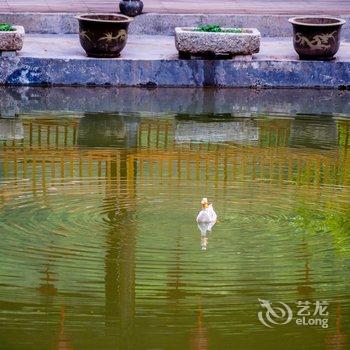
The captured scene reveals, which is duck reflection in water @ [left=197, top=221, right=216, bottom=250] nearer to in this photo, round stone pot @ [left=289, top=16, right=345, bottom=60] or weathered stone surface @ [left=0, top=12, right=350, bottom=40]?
round stone pot @ [left=289, top=16, right=345, bottom=60]

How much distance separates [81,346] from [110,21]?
10395 millimetres

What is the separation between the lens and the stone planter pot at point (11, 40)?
18.3 meters

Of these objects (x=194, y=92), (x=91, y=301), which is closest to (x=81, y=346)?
(x=91, y=301)

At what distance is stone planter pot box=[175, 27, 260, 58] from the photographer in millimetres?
18578

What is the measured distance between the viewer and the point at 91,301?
9391mm

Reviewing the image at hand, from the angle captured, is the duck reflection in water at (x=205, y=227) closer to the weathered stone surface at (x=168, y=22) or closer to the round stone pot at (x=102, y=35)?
the round stone pot at (x=102, y=35)

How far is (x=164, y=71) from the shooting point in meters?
18.6

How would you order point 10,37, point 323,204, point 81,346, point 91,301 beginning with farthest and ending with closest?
point 10,37, point 323,204, point 91,301, point 81,346

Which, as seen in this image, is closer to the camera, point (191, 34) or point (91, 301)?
point (91, 301)

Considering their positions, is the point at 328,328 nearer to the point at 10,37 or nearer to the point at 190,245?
the point at 190,245

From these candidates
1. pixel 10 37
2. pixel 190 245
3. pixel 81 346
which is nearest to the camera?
pixel 81 346

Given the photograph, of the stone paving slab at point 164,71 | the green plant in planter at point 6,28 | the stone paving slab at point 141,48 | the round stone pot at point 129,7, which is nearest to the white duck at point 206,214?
the stone paving slab at point 164,71

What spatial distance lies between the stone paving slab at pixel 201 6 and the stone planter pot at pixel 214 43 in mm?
3138

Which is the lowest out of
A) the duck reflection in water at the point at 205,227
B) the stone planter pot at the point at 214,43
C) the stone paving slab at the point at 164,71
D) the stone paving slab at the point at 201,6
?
the stone paving slab at the point at 164,71
